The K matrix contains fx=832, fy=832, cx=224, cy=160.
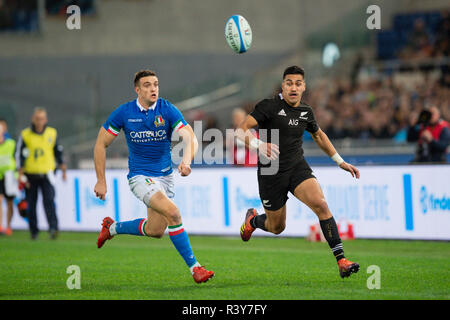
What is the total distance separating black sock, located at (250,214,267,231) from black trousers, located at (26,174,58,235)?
19.6 ft

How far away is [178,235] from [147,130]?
1.29 meters

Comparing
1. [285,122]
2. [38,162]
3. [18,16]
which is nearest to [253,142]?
[285,122]

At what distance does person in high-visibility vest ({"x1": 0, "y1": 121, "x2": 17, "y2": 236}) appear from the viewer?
16.9 metres

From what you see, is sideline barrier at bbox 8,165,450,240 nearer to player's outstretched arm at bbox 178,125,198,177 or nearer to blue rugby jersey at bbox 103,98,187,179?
blue rugby jersey at bbox 103,98,187,179

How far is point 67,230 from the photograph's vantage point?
17781 mm

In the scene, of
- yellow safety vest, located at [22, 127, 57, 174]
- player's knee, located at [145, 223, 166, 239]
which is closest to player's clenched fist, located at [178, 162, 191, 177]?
player's knee, located at [145, 223, 166, 239]

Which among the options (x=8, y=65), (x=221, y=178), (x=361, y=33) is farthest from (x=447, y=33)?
(x=8, y=65)

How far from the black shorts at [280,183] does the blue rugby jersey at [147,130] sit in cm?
124

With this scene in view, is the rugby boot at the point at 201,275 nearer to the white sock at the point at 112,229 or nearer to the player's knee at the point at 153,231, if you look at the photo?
the player's knee at the point at 153,231

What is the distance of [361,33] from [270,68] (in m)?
3.23

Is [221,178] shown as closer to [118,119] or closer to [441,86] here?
[118,119]

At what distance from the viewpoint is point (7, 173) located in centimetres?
1694

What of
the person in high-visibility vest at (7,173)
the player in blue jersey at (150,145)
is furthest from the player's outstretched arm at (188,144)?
the person in high-visibility vest at (7,173)

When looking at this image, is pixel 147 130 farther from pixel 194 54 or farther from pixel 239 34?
pixel 194 54
